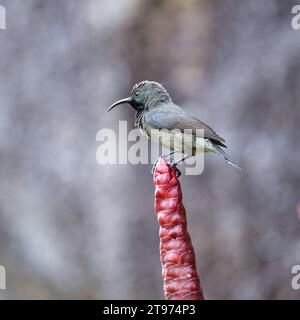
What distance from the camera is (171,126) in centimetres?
253

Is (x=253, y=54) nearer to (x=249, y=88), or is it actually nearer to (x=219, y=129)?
(x=249, y=88)

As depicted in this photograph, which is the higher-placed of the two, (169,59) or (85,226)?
(169,59)

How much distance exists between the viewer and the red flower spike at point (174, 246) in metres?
1.61

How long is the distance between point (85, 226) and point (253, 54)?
164cm

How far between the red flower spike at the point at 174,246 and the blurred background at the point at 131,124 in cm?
271

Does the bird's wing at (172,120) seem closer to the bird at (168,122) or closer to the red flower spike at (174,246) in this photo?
the bird at (168,122)

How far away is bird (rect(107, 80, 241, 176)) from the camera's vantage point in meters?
2.52

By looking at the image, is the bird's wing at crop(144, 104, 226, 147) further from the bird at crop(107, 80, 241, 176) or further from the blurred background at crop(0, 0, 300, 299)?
the blurred background at crop(0, 0, 300, 299)

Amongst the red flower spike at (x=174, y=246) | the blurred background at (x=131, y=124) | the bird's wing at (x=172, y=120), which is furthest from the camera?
the blurred background at (x=131, y=124)

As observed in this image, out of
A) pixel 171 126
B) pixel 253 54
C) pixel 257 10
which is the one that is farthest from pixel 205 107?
pixel 171 126

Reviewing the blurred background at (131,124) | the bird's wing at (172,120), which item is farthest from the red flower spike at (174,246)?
the blurred background at (131,124)

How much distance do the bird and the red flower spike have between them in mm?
854

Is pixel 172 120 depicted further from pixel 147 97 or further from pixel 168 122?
pixel 147 97

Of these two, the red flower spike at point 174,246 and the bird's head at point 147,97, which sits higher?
the bird's head at point 147,97
